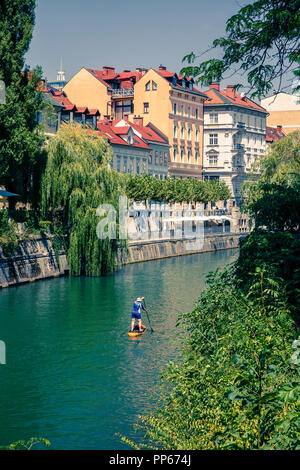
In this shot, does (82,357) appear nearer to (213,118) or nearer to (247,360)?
(247,360)

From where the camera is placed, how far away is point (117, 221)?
1705 inches

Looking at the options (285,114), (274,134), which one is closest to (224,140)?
(274,134)

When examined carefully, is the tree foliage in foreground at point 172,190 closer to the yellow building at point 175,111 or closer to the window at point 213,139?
the yellow building at point 175,111

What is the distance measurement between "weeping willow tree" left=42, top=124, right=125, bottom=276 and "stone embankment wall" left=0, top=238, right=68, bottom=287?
104cm

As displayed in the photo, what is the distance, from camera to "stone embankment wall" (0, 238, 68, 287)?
38719 millimetres

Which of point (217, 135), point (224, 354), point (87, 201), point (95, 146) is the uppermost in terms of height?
point (217, 135)

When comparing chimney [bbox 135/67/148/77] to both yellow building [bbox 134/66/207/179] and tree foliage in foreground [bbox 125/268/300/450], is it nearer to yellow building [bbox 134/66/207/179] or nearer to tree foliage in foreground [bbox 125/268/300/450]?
yellow building [bbox 134/66/207/179]

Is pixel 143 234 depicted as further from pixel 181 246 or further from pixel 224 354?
pixel 224 354

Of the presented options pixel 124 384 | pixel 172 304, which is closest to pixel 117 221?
pixel 172 304

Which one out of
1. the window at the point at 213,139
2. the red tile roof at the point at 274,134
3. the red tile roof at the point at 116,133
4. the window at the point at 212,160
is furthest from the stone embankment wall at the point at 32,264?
the red tile roof at the point at 274,134

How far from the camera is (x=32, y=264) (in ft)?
135

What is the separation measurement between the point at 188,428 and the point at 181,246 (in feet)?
169

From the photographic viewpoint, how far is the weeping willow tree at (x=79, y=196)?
42062mm

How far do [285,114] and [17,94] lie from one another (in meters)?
94.2
